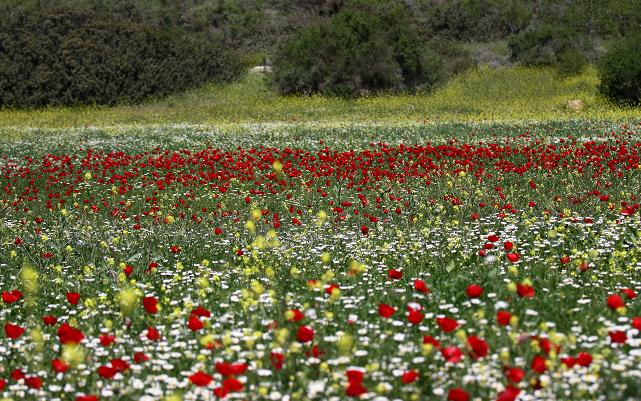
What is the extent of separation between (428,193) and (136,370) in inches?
288

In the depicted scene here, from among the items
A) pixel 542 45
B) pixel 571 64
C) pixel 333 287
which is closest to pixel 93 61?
pixel 542 45

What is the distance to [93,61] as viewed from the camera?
1554 inches

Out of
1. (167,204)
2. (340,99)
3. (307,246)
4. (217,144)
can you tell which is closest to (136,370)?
(307,246)

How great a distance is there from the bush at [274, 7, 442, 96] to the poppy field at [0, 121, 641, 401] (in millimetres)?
21656

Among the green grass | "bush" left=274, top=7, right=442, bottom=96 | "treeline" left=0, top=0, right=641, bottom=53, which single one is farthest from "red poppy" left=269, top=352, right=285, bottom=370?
"treeline" left=0, top=0, right=641, bottom=53

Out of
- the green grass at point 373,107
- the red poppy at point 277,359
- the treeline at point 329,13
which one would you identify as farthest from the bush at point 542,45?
the red poppy at point 277,359

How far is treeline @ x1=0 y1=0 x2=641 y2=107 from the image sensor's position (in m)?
36.5

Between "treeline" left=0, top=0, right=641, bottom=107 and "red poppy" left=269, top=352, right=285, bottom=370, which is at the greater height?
"treeline" left=0, top=0, right=641, bottom=107

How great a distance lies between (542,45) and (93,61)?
2181cm

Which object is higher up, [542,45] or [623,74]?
[542,45]

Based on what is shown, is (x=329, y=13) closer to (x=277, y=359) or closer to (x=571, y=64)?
(x=571, y=64)

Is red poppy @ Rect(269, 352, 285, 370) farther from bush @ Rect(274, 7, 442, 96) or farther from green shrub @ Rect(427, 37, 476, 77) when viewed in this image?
green shrub @ Rect(427, 37, 476, 77)

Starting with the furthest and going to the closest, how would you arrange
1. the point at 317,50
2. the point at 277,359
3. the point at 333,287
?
the point at 317,50 → the point at 333,287 → the point at 277,359

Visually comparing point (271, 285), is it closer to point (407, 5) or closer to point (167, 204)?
point (167, 204)
